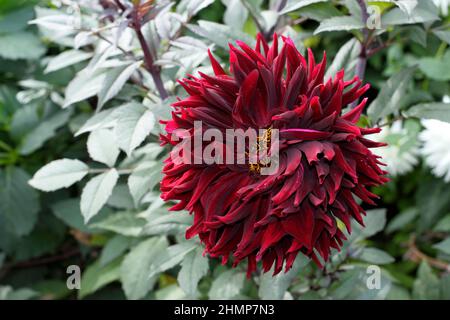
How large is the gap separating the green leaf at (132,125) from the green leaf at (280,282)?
0.26 meters

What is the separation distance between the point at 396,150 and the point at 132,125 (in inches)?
25.0

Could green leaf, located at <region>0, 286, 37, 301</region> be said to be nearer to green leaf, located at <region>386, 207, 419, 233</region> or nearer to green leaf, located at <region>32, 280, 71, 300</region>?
green leaf, located at <region>32, 280, 71, 300</region>

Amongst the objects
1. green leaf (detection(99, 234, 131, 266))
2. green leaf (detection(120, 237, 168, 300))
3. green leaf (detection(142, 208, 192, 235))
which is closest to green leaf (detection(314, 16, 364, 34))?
green leaf (detection(142, 208, 192, 235))

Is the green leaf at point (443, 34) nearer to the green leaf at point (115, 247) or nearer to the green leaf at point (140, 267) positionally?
the green leaf at point (140, 267)

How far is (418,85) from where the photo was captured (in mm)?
1349

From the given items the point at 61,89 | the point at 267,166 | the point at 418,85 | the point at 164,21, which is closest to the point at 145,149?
the point at 164,21

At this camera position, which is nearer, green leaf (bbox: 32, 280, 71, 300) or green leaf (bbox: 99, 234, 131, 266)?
green leaf (bbox: 99, 234, 131, 266)

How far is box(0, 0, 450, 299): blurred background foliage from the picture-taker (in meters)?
0.81

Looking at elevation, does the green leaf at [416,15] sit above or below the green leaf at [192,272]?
above

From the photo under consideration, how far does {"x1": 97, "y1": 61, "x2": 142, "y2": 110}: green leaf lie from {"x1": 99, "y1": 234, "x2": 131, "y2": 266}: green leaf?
1.28ft

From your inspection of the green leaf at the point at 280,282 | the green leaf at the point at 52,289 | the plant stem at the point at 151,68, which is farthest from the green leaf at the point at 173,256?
the green leaf at the point at 52,289

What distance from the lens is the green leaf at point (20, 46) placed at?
1.15 meters

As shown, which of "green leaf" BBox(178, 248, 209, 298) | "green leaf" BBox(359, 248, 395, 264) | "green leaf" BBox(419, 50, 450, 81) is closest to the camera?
"green leaf" BBox(178, 248, 209, 298)
